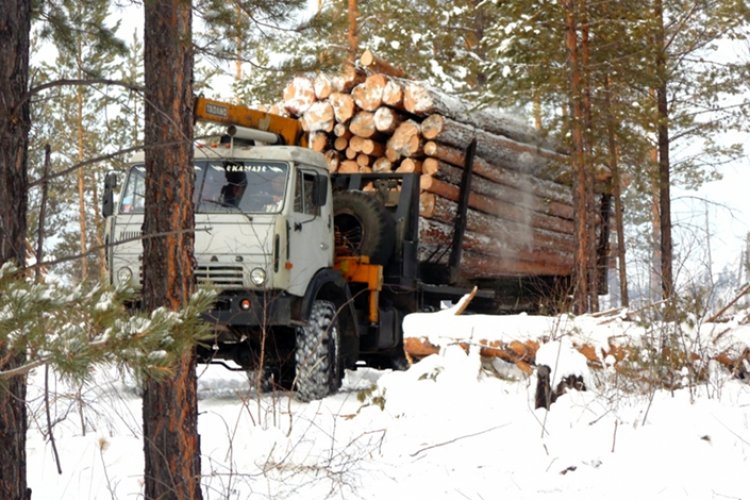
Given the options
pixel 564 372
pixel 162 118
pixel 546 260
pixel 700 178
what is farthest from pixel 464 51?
pixel 162 118

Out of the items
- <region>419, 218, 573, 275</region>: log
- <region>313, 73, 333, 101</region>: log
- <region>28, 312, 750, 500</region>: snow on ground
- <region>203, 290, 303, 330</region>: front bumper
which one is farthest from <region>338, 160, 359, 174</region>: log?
<region>28, 312, 750, 500</region>: snow on ground

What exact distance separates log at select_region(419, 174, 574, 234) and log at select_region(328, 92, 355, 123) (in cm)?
136

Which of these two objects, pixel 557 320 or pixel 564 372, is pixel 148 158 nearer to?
pixel 564 372

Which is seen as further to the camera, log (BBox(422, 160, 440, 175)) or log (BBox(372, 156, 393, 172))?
log (BBox(372, 156, 393, 172))

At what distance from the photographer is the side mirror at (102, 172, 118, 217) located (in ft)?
31.7

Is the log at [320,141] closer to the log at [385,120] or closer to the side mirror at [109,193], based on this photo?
the log at [385,120]

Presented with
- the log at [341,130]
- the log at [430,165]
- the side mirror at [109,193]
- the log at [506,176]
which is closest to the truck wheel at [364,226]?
the log at [430,165]

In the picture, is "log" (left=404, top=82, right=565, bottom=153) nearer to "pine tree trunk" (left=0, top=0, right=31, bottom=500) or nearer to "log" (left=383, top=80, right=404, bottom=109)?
"log" (left=383, top=80, right=404, bottom=109)

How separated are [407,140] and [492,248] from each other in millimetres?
2208

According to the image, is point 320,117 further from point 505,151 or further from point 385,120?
point 505,151

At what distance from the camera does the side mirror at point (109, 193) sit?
965 centimetres

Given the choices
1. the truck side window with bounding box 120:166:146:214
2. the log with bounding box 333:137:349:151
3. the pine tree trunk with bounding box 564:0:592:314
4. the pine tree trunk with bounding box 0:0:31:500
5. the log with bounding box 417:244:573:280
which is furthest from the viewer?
the pine tree trunk with bounding box 564:0:592:314

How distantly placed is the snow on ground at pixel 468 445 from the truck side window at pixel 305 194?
2.36m

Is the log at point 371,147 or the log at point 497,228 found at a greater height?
the log at point 371,147
